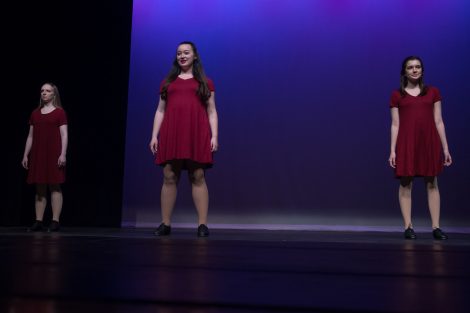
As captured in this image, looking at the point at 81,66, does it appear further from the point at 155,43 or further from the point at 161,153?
the point at 161,153

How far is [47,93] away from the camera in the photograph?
4.20 metres

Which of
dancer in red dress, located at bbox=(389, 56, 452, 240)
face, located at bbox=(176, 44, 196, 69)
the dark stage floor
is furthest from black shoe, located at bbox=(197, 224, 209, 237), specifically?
the dark stage floor

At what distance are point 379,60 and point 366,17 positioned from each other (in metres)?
0.42

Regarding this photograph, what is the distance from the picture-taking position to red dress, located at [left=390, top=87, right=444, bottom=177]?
139 inches

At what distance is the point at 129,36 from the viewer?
17.0ft

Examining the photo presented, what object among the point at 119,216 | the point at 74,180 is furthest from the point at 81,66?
the point at 119,216

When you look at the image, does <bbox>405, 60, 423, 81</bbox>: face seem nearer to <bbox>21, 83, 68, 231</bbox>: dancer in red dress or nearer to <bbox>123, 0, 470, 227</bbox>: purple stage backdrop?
<bbox>123, 0, 470, 227</bbox>: purple stage backdrop

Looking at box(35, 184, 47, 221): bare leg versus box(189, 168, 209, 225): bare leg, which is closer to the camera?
box(189, 168, 209, 225): bare leg

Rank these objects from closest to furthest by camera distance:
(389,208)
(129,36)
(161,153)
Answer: (161,153) < (389,208) < (129,36)

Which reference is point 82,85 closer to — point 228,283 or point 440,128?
point 440,128

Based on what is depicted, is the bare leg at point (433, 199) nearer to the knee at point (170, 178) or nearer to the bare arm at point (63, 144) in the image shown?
the knee at point (170, 178)

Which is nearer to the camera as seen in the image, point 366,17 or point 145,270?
point 145,270

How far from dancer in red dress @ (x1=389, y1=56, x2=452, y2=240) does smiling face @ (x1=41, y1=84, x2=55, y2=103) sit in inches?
100

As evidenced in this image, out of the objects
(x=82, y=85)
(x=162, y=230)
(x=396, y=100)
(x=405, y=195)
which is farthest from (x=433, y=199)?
(x=82, y=85)
